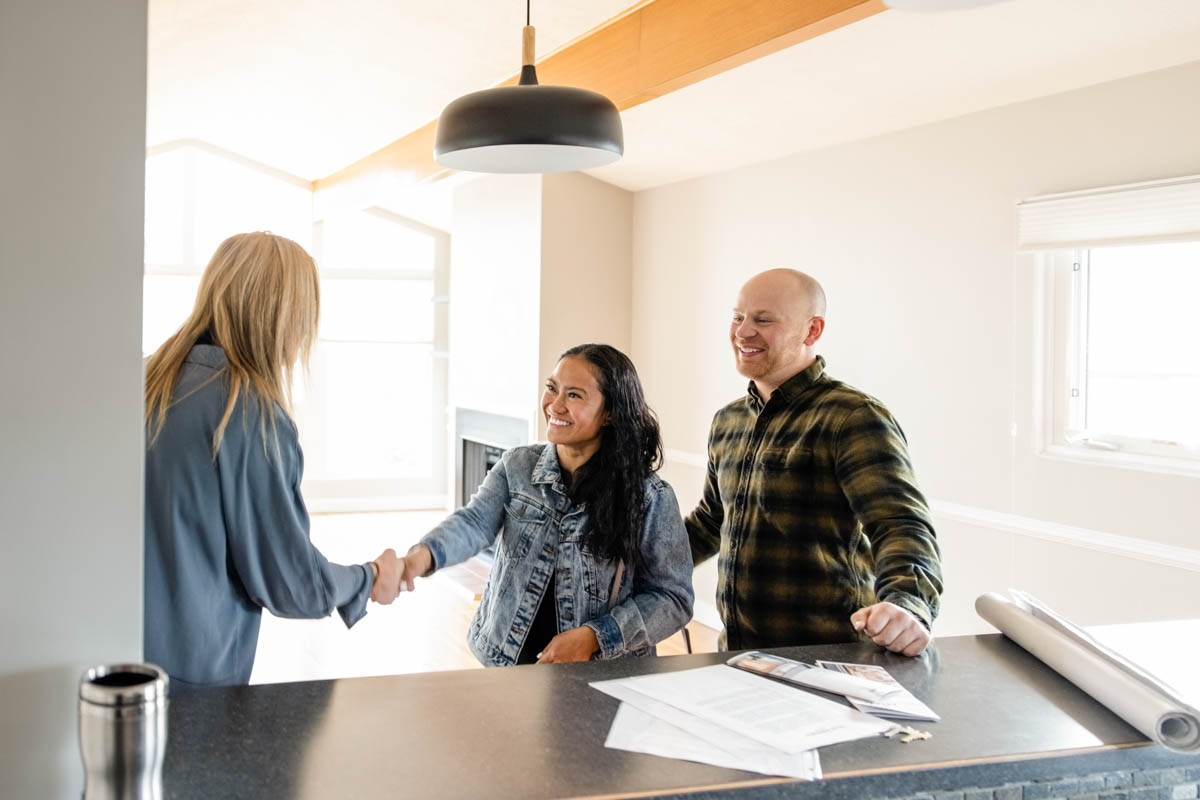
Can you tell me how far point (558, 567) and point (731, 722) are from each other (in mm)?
738

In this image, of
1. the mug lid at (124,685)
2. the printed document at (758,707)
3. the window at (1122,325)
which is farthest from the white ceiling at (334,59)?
the mug lid at (124,685)

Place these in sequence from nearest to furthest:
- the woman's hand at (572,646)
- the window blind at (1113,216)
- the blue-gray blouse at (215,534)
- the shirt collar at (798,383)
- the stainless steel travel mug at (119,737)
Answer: the stainless steel travel mug at (119,737) → the blue-gray blouse at (215,534) → the woman's hand at (572,646) → the shirt collar at (798,383) → the window blind at (1113,216)

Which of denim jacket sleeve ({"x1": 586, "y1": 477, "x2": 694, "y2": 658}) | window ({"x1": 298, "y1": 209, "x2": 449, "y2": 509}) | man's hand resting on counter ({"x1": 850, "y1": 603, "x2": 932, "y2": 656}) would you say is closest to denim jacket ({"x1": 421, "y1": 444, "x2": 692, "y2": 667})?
denim jacket sleeve ({"x1": 586, "y1": 477, "x2": 694, "y2": 658})

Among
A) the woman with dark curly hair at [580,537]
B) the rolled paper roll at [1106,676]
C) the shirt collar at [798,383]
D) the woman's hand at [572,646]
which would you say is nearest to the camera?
the rolled paper roll at [1106,676]

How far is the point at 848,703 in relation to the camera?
1409mm

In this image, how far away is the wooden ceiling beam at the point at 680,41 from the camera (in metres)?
3.07

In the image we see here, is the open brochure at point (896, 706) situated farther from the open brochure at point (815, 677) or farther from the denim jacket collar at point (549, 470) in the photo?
the denim jacket collar at point (549, 470)

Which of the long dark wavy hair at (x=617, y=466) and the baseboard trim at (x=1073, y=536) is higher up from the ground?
the long dark wavy hair at (x=617, y=466)

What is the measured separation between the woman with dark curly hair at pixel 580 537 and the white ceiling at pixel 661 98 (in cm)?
152

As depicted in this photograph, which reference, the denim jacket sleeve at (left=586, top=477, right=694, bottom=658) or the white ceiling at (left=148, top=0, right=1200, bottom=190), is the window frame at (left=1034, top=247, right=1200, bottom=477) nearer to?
the white ceiling at (left=148, top=0, right=1200, bottom=190)

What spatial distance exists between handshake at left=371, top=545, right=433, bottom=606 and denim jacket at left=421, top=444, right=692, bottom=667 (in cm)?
3

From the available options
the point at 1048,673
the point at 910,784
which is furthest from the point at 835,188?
the point at 910,784

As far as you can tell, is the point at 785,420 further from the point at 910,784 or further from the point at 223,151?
the point at 223,151

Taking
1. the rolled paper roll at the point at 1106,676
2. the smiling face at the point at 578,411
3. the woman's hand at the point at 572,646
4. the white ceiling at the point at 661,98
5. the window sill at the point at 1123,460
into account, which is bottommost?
the woman's hand at the point at 572,646
